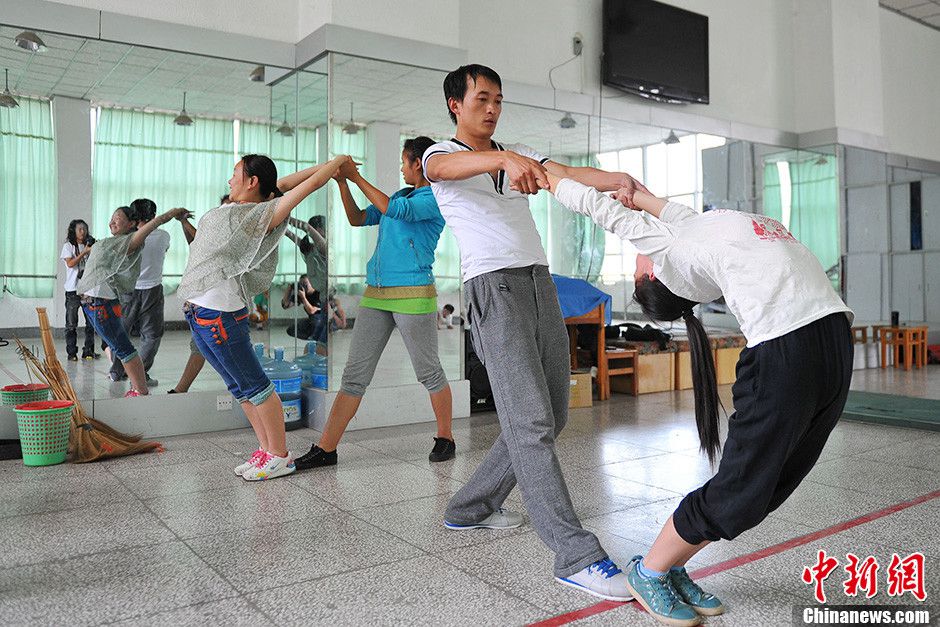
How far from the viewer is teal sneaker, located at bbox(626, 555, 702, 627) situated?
2.03 meters

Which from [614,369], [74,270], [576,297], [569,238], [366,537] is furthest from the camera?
[569,238]

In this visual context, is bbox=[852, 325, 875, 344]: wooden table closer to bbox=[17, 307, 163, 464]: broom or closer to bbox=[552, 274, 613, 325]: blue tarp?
bbox=[552, 274, 613, 325]: blue tarp

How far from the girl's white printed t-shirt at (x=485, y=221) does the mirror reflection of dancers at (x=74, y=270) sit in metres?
2.92

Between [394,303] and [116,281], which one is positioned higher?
[116,281]

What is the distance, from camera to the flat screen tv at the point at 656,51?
6902mm

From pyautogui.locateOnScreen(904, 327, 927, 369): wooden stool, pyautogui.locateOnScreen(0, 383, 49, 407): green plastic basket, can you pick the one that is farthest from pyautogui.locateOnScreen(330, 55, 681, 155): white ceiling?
pyautogui.locateOnScreen(904, 327, 927, 369): wooden stool

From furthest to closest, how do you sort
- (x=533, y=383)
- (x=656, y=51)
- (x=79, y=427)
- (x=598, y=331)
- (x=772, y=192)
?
(x=772, y=192) → (x=656, y=51) → (x=598, y=331) → (x=79, y=427) → (x=533, y=383)

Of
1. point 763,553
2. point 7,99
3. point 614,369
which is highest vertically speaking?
point 7,99

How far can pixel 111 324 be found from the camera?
185 inches

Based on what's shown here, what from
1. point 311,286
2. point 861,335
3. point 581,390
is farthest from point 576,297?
point 861,335

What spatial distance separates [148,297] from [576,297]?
3.04 m

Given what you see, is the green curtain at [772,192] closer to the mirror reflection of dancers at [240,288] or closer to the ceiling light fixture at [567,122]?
the ceiling light fixture at [567,122]

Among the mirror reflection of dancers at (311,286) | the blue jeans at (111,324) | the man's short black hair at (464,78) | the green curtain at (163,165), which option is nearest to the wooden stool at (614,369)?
the mirror reflection of dancers at (311,286)

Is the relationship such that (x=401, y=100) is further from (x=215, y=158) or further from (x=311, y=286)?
(x=311, y=286)
